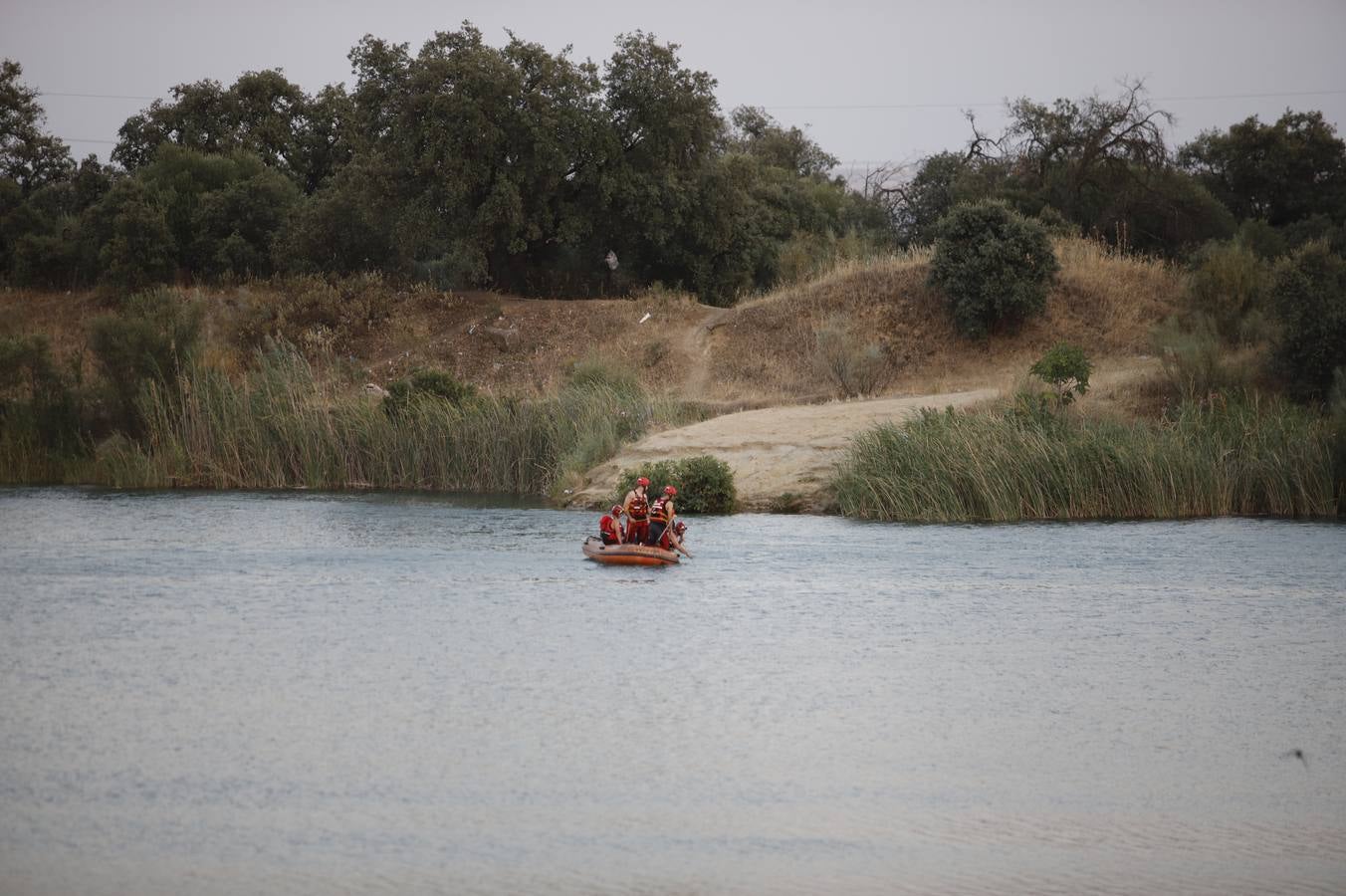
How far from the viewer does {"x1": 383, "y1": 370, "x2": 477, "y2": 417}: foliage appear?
3712 cm

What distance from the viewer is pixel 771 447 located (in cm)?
3450

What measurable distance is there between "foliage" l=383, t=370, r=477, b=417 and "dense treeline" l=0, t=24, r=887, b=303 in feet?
47.8

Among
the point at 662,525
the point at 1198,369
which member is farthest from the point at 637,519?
the point at 1198,369

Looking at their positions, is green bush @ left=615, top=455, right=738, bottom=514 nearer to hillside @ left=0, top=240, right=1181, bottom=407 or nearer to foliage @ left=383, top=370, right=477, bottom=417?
foliage @ left=383, top=370, right=477, bottom=417

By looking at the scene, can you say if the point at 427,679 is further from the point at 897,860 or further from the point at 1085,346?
the point at 1085,346

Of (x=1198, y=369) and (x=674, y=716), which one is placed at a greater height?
(x=1198, y=369)

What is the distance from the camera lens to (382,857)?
38.3 ft

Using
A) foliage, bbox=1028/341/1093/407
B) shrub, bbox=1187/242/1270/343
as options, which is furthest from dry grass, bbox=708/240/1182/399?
foliage, bbox=1028/341/1093/407

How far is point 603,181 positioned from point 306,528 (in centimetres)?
2615

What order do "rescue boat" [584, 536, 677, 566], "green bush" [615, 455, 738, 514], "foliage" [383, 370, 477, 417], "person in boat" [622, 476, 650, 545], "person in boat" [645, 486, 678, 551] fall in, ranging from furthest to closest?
"foliage" [383, 370, 477, 417]
"green bush" [615, 455, 738, 514]
"person in boat" [645, 486, 678, 551]
"person in boat" [622, 476, 650, 545]
"rescue boat" [584, 536, 677, 566]

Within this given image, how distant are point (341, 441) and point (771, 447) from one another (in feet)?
34.3

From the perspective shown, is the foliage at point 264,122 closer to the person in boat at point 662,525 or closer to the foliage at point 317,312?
the foliage at point 317,312

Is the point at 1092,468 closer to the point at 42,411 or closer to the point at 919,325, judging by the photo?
the point at 919,325

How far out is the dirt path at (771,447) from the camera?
32.8 metres
